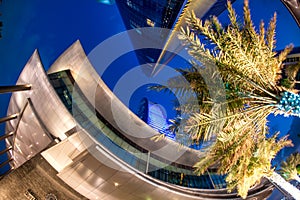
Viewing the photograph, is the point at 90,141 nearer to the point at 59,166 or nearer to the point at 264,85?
the point at 59,166

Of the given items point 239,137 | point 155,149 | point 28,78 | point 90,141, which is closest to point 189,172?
point 155,149

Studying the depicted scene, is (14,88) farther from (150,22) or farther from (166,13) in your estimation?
(150,22)

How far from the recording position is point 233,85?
6102 millimetres

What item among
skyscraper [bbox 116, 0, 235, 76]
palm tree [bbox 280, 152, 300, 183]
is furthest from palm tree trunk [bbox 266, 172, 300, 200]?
skyscraper [bbox 116, 0, 235, 76]

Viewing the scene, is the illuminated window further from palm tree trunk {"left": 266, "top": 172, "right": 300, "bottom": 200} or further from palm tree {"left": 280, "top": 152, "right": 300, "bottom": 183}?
palm tree trunk {"left": 266, "top": 172, "right": 300, "bottom": 200}

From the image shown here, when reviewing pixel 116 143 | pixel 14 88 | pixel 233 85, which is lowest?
pixel 233 85

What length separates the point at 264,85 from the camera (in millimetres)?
5777

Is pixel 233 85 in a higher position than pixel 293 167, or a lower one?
higher

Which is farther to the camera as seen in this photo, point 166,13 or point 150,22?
point 150,22

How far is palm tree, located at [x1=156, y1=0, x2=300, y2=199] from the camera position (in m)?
5.61

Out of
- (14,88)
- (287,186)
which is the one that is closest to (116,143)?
(14,88)

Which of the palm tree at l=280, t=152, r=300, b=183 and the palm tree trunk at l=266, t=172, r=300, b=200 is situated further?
the palm tree at l=280, t=152, r=300, b=183

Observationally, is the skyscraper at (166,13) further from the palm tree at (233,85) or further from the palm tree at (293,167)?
the palm tree at (293,167)

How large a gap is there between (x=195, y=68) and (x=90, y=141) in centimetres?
1149
